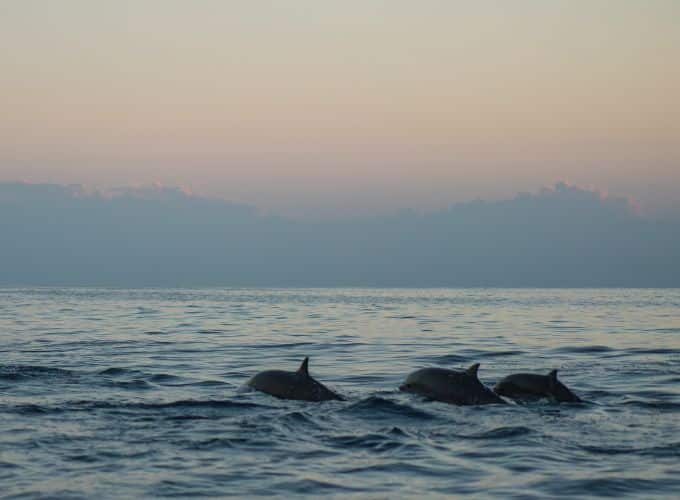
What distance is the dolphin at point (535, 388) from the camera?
2033 centimetres

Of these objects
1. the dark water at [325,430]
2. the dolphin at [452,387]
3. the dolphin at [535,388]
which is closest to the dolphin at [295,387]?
the dark water at [325,430]

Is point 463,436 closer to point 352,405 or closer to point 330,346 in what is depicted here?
point 352,405

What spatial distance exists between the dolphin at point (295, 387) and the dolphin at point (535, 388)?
3.89 meters

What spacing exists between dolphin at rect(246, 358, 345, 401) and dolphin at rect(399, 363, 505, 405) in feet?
→ 6.30

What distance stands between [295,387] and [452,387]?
3.55 m

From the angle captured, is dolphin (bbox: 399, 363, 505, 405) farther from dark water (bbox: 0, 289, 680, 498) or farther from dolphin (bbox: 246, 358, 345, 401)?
dolphin (bbox: 246, 358, 345, 401)

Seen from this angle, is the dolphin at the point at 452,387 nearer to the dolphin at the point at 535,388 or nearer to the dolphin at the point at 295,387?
the dolphin at the point at 535,388

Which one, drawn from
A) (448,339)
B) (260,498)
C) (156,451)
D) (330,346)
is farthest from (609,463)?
(448,339)

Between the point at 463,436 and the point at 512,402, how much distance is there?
430 cm

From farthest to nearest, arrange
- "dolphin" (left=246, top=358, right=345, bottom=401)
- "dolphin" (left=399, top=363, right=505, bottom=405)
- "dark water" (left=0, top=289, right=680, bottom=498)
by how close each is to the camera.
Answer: "dolphin" (left=246, top=358, right=345, bottom=401)
"dolphin" (left=399, top=363, right=505, bottom=405)
"dark water" (left=0, top=289, right=680, bottom=498)

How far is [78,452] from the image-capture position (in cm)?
1477

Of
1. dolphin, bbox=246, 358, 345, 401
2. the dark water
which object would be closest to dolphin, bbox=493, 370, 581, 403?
the dark water

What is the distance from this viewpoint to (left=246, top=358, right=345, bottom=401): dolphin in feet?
66.7

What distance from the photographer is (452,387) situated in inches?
792
